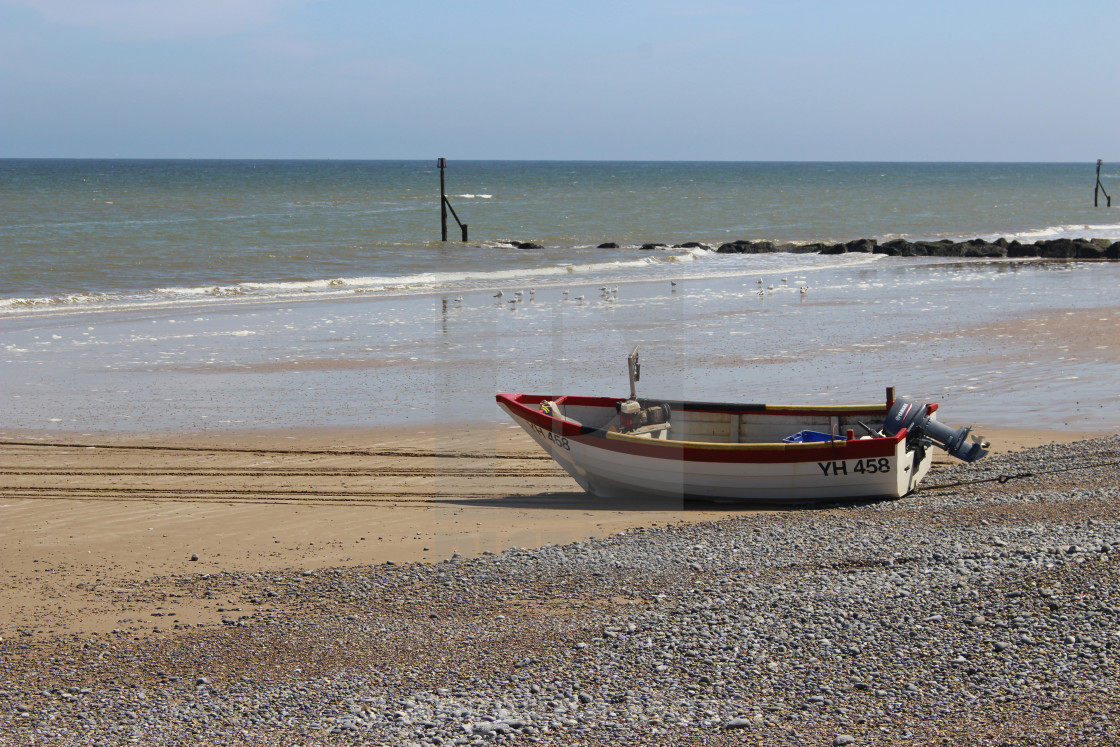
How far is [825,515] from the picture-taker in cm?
927

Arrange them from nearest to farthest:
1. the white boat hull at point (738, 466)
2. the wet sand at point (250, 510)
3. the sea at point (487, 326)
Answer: the wet sand at point (250, 510), the white boat hull at point (738, 466), the sea at point (487, 326)

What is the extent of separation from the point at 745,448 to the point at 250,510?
4.60 m

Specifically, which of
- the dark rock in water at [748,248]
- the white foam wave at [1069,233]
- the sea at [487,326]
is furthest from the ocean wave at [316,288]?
the white foam wave at [1069,233]

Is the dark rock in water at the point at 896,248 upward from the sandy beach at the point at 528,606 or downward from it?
upward

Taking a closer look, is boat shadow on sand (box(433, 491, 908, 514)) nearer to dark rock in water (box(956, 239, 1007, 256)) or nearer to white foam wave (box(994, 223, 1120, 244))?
dark rock in water (box(956, 239, 1007, 256))

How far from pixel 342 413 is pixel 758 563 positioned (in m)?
7.07

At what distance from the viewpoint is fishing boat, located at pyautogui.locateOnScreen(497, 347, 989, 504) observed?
959 cm

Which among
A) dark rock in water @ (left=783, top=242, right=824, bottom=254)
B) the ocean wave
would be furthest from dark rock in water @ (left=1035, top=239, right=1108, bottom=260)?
the ocean wave

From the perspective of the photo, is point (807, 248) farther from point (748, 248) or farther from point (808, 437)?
point (808, 437)

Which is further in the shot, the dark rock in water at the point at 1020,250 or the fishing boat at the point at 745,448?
the dark rock in water at the point at 1020,250

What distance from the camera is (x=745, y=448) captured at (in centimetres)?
961

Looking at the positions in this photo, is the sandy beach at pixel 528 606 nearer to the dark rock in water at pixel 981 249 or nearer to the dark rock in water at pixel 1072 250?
the dark rock in water at pixel 1072 250

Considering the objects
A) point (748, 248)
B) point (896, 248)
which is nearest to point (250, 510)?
point (748, 248)

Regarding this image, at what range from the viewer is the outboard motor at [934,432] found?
9.95m
